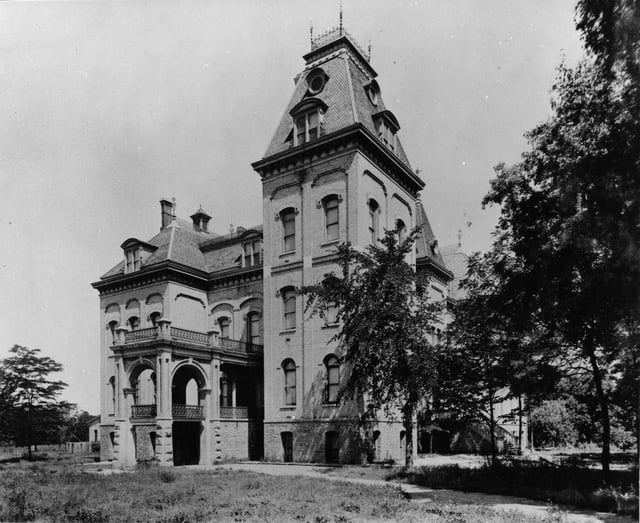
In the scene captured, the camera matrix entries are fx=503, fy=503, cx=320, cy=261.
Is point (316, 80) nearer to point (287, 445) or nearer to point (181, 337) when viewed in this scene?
point (181, 337)

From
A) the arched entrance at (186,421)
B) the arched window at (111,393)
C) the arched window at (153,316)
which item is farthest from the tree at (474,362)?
the arched window at (111,393)

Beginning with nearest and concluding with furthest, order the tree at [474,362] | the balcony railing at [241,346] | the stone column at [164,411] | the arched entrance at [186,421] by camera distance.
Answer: the tree at [474,362] → the stone column at [164,411] → the arched entrance at [186,421] → the balcony railing at [241,346]

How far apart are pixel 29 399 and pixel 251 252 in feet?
65.7

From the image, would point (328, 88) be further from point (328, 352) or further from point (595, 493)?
point (595, 493)

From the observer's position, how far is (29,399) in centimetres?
3572

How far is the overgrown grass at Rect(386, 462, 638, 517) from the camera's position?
37.2 ft

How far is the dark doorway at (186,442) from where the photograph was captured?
85.4 ft


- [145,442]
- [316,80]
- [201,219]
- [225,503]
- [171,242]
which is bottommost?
[145,442]

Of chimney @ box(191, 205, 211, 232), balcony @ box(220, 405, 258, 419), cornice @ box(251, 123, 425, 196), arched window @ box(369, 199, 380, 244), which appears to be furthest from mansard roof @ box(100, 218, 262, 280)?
balcony @ box(220, 405, 258, 419)

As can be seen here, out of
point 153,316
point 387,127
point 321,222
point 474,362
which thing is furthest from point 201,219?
point 474,362

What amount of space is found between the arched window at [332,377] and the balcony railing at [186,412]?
6.51 metres

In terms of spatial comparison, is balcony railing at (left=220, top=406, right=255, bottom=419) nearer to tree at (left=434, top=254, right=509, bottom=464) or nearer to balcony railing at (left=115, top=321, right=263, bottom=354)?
balcony railing at (left=115, top=321, right=263, bottom=354)

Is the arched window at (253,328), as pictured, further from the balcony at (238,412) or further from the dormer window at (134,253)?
the dormer window at (134,253)

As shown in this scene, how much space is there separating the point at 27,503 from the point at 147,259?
2277 cm
